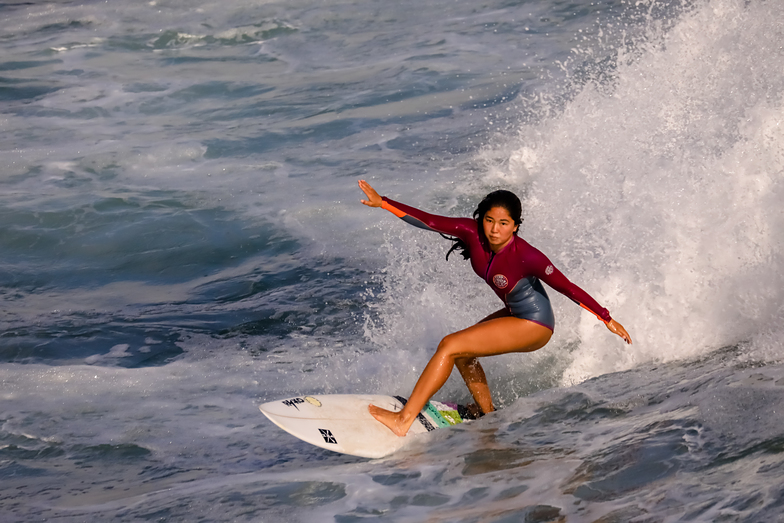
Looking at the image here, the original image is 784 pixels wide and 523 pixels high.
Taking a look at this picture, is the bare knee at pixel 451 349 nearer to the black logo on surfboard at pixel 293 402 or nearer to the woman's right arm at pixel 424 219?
the woman's right arm at pixel 424 219

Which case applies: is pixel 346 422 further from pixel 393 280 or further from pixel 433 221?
pixel 393 280

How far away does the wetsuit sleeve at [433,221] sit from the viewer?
5.02 meters

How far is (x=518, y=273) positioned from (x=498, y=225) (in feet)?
1.09

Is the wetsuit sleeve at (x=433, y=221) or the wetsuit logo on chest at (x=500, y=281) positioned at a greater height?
the wetsuit sleeve at (x=433, y=221)

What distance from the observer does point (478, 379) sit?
5238mm

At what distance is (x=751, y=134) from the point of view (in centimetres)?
666

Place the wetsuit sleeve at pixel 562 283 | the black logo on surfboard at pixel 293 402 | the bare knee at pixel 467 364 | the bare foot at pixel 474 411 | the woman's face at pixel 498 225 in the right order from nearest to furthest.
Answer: the woman's face at pixel 498 225, the wetsuit sleeve at pixel 562 283, the black logo on surfboard at pixel 293 402, the bare knee at pixel 467 364, the bare foot at pixel 474 411

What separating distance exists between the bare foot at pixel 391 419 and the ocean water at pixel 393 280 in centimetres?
11

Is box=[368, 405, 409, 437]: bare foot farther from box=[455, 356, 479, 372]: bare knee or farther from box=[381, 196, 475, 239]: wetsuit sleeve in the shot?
Answer: box=[381, 196, 475, 239]: wetsuit sleeve

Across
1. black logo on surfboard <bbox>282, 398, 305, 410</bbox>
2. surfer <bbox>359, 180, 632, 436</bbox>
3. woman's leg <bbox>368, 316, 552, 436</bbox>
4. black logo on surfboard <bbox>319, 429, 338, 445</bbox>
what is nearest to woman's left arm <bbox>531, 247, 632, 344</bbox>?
surfer <bbox>359, 180, 632, 436</bbox>

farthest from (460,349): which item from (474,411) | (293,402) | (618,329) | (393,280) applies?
(393,280)

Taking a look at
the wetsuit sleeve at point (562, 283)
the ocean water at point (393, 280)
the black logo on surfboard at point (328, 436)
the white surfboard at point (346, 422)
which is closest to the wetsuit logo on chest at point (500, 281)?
the wetsuit sleeve at point (562, 283)

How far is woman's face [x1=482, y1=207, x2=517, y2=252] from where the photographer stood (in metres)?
4.71

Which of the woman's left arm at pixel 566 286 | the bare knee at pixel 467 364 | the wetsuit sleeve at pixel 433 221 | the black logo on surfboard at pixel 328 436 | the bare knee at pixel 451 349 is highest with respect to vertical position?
the wetsuit sleeve at pixel 433 221
